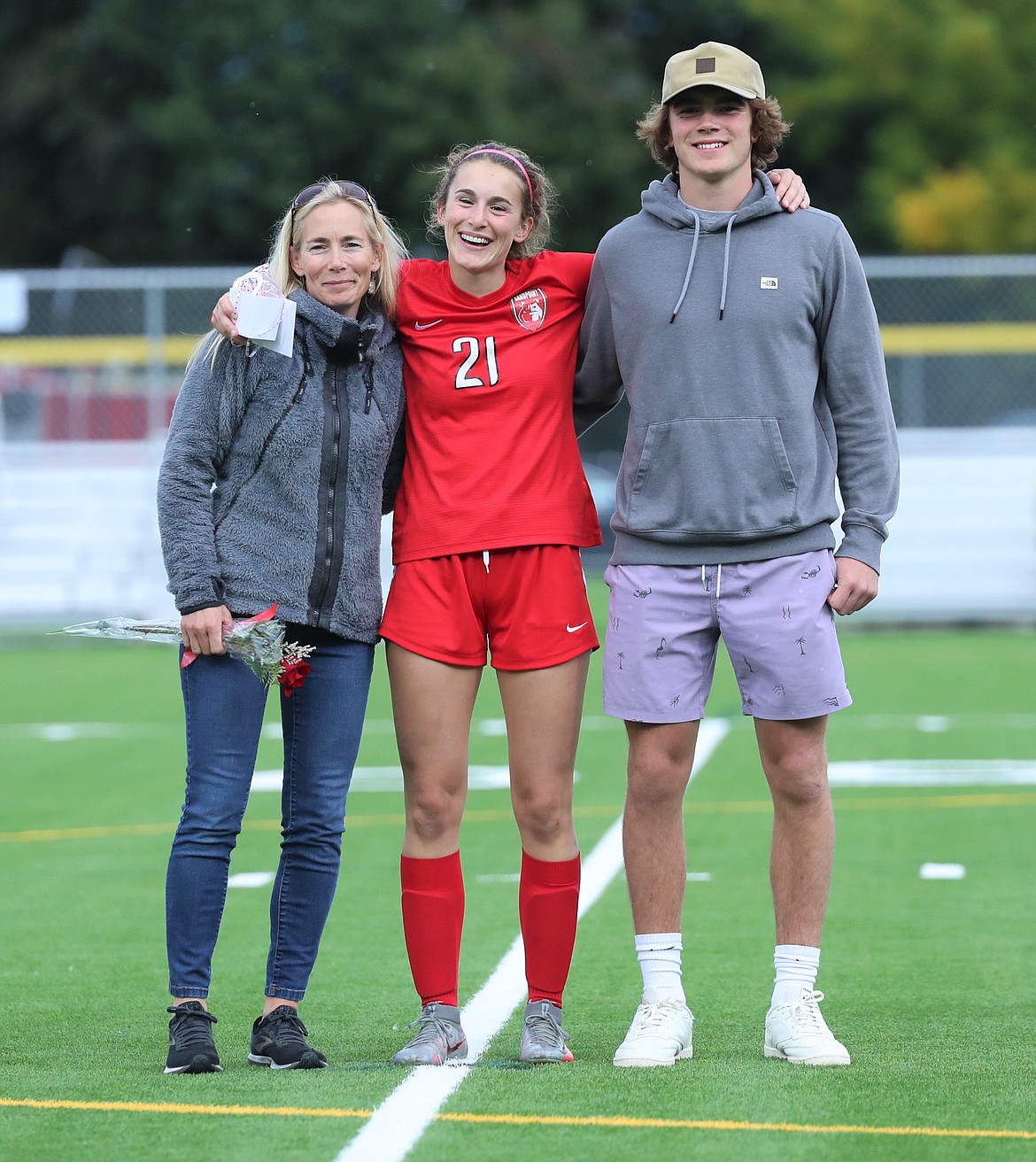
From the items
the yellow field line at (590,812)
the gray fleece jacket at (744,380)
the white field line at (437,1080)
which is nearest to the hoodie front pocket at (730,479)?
the gray fleece jacket at (744,380)

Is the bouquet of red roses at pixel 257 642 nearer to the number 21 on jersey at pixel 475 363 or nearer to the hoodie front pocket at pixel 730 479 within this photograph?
the number 21 on jersey at pixel 475 363

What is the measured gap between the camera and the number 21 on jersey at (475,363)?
4391mm

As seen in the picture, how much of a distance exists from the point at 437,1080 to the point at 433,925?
1.32 feet

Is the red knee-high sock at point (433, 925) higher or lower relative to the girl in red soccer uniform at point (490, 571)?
lower

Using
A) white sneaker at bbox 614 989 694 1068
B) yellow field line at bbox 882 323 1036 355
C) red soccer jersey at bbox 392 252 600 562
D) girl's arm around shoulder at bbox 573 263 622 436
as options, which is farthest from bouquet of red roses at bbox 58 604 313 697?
yellow field line at bbox 882 323 1036 355

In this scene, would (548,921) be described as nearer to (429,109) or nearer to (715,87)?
(715,87)

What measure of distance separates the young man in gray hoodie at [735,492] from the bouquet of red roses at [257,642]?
696mm

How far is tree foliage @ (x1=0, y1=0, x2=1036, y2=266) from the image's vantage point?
1336 inches

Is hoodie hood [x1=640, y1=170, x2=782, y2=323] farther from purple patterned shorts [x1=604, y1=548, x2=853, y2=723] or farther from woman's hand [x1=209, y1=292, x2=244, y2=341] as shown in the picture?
woman's hand [x1=209, y1=292, x2=244, y2=341]

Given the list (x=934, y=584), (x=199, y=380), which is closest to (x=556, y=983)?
(x=199, y=380)

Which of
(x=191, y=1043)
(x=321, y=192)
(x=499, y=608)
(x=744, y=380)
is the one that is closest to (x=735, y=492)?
(x=744, y=380)

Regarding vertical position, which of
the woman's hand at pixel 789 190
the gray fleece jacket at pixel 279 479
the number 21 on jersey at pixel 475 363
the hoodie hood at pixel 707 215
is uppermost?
the woman's hand at pixel 789 190

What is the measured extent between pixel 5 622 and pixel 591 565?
5.91 meters

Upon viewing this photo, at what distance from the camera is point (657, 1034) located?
429 cm
